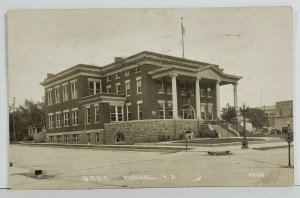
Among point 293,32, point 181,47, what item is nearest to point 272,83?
point 293,32

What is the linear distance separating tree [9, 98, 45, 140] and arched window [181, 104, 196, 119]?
2684 mm

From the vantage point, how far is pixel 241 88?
10.7 metres

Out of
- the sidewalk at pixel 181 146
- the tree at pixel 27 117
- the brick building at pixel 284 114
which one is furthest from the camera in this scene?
the sidewalk at pixel 181 146

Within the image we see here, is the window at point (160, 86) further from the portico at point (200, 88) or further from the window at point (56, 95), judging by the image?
the window at point (56, 95)

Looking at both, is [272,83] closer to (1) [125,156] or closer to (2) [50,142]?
(1) [125,156]

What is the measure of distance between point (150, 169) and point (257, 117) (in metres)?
2.27

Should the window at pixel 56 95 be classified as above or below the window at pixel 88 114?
above

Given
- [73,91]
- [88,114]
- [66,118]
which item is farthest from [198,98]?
[66,118]

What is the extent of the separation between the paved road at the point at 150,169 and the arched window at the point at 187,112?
0.71m

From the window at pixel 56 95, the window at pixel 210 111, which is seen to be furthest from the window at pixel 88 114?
the window at pixel 210 111

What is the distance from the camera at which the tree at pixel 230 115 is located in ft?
36.0

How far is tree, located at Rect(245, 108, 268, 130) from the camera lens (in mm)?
10867

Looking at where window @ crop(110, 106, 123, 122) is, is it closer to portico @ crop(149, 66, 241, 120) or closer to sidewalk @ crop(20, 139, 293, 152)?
sidewalk @ crop(20, 139, 293, 152)

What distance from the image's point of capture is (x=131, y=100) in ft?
36.7
